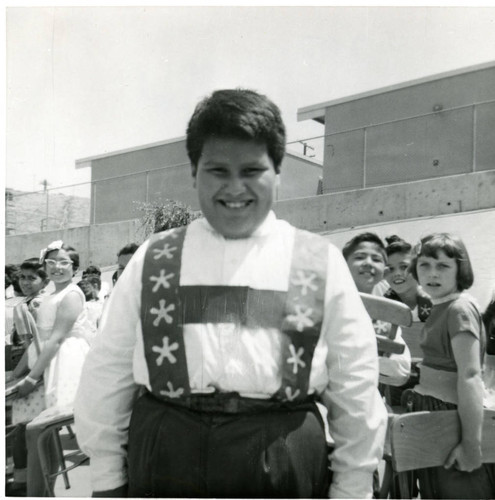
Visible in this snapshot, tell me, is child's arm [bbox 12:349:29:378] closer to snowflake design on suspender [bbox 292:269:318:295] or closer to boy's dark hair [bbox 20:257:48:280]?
boy's dark hair [bbox 20:257:48:280]

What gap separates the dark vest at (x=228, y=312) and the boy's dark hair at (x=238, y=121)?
287 mm

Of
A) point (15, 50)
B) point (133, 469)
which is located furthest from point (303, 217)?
point (133, 469)

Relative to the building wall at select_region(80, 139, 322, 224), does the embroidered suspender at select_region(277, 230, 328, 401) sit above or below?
below

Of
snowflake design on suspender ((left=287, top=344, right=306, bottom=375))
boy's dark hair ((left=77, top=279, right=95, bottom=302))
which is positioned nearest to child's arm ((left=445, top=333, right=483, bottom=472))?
snowflake design on suspender ((left=287, top=344, right=306, bottom=375))

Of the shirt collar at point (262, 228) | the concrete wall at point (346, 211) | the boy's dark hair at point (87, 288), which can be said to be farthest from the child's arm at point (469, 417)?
the boy's dark hair at point (87, 288)

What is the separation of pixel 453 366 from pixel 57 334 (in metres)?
1.89

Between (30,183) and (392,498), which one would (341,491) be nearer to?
(392,498)

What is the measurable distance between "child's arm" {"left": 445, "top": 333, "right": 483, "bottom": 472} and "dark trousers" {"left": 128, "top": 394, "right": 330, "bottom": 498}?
661mm

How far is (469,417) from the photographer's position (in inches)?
71.7

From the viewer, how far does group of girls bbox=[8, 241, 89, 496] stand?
8.90ft

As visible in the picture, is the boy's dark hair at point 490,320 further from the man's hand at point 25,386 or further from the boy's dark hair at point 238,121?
the man's hand at point 25,386

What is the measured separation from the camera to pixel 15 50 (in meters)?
2.37

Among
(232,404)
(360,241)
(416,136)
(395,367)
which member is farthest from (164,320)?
(416,136)

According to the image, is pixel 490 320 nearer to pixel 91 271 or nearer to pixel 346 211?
pixel 346 211
